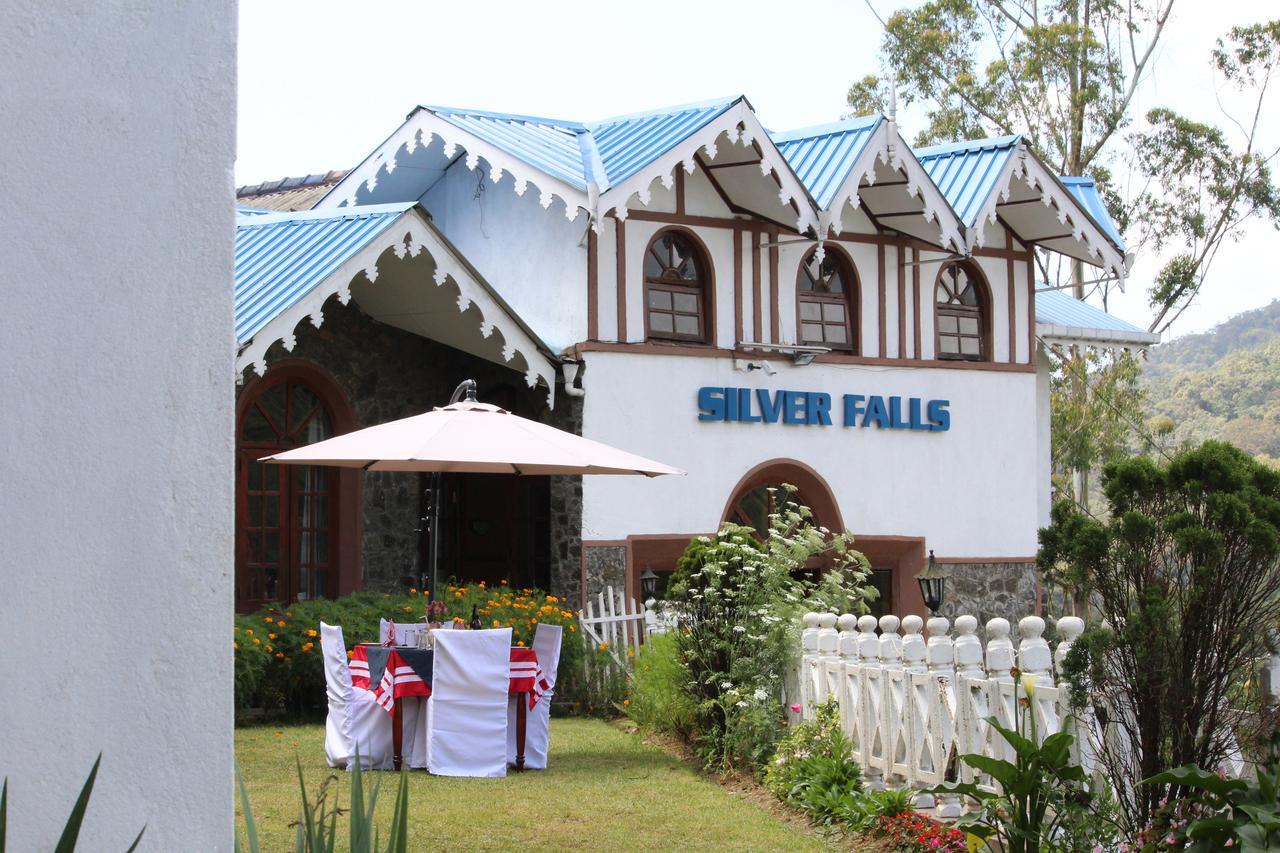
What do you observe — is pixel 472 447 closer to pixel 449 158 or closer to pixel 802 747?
pixel 802 747

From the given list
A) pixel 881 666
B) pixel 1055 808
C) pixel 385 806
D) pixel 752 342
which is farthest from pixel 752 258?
pixel 1055 808

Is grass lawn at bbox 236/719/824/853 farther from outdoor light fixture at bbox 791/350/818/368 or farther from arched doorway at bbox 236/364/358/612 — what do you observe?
outdoor light fixture at bbox 791/350/818/368

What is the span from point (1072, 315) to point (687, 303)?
21.9ft

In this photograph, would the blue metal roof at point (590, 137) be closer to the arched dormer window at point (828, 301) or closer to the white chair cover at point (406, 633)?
the arched dormer window at point (828, 301)

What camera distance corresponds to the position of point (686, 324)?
16.5 m

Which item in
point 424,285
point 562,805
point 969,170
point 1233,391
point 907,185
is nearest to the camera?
point 562,805

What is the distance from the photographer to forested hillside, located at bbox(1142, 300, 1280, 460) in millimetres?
46938

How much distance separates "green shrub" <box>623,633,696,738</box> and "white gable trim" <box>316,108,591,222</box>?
15.1 feet

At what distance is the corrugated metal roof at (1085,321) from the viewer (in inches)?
793

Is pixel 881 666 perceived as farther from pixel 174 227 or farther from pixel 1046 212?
pixel 1046 212

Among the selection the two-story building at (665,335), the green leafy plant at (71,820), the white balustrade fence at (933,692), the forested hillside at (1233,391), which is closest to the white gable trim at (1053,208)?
the two-story building at (665,335)

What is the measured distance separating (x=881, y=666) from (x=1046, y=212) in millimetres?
10441

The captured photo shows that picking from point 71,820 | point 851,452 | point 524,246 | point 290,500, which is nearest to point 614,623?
point 290,500

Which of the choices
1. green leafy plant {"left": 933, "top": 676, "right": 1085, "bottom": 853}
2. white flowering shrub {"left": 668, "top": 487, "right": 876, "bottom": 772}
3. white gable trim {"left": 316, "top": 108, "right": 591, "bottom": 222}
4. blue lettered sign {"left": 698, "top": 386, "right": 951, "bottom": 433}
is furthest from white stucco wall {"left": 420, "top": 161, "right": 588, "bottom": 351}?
green leafy plant {"left": 933, "top": 676, "right": 1085, "bottom": 853}
